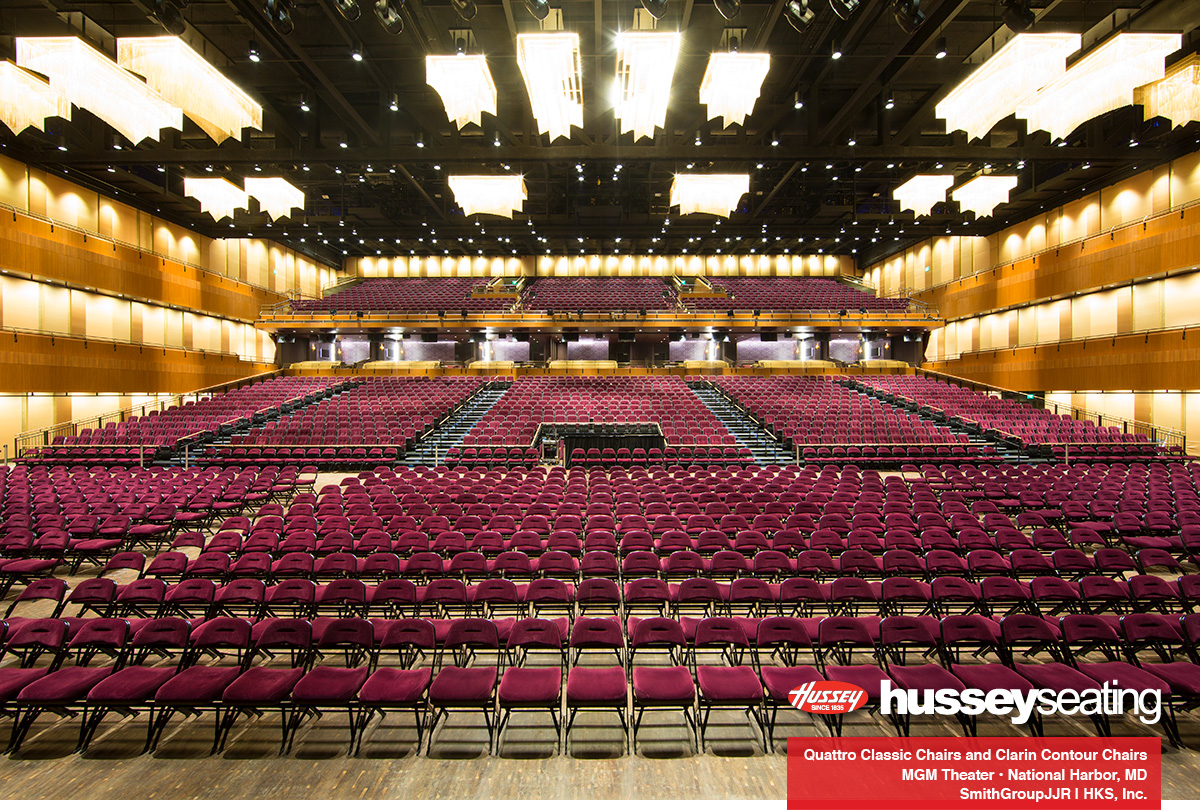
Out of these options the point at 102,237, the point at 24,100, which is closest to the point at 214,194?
the point at 24,100

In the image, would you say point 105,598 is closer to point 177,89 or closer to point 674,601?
point 674,601

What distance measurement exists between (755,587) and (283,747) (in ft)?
12.8

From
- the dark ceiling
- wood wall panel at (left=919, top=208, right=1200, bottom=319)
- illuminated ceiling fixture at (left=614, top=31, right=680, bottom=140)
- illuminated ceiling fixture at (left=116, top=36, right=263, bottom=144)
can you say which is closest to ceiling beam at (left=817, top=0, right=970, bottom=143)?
the dark ceiling

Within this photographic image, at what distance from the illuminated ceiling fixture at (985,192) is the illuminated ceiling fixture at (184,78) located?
17.6 meters

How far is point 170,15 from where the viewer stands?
7.65m

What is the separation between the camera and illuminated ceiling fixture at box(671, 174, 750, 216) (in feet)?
44.4

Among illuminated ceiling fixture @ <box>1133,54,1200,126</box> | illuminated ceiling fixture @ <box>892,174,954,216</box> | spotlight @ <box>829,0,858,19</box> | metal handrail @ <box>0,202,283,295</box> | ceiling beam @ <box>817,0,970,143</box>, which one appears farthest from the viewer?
metal handrail @ <box>0,202,283,295</box>

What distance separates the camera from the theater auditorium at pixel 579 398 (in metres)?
3.56

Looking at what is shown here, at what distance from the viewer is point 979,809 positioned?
2.74 meters

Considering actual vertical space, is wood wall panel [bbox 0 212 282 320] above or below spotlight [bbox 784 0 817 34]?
below

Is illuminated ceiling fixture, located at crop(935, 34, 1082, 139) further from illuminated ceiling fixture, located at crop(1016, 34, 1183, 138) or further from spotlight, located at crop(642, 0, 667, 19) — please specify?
spotlight, located at crop(642, 0, 667, 19)

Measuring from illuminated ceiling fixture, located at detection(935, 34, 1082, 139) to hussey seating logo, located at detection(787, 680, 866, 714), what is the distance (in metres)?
10.2

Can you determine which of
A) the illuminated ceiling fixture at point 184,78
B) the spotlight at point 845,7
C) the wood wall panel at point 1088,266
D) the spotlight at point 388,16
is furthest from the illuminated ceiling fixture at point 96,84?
the wood wall panel at point 1088,266

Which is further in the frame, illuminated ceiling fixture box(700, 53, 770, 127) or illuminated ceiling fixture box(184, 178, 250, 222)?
illuminated ceiling fixture box(184, 178, 250, 222)
